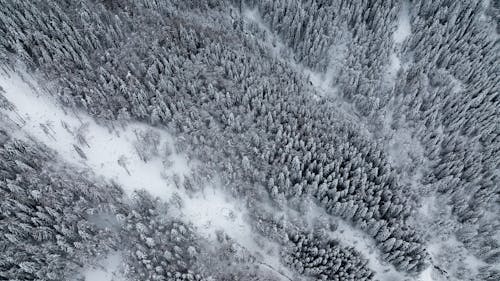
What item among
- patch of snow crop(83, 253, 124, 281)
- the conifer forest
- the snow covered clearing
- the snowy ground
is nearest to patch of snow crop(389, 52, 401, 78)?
the snow covered clearing

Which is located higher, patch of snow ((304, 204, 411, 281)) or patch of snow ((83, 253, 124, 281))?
patch of snow ((304, 204, 411, 281))

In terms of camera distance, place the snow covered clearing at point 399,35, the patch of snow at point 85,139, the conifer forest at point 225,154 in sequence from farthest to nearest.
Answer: the snow covered clearing at point 399,35, the patch of snow at point 85,139, the conifer forest at point 225,154

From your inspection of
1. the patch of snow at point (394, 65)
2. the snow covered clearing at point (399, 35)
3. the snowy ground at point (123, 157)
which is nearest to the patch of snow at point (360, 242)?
the snowy ground at point (123, 157)

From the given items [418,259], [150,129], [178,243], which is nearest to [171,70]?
[150,129]

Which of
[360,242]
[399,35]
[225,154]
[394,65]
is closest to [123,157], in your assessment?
[225,154]

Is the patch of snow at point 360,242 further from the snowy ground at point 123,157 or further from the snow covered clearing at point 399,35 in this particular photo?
the snow covered clearing at point 399,35

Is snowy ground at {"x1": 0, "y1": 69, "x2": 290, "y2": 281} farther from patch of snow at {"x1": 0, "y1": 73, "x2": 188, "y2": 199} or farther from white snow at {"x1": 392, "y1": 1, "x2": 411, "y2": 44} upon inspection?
white snow at {"x1": 392, "y1": 1, "x2": 411, "y2": 44}

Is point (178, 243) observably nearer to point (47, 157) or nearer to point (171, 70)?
point (47, 157)
